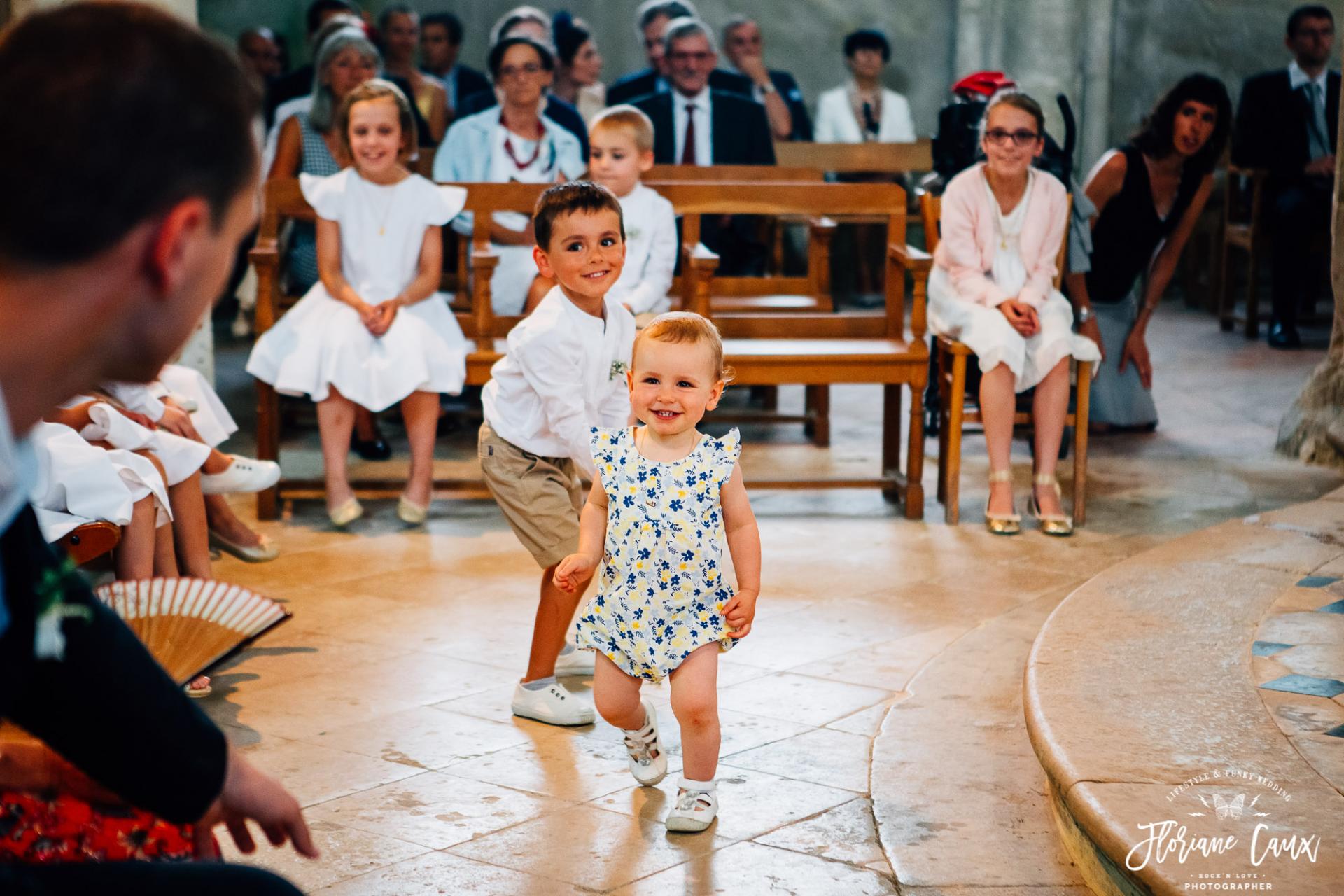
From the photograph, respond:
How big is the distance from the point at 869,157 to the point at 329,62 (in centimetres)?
361

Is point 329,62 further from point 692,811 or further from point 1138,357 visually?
point 692,811

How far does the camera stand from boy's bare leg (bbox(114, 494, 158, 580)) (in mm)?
3457

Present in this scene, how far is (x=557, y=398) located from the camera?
127 inches

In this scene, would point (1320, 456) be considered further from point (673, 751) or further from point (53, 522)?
point (53, 522)

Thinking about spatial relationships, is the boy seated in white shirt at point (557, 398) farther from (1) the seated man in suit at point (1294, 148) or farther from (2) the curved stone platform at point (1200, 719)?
(1) the seated man in suit at point (1294, 148)

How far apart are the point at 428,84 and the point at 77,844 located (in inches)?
275

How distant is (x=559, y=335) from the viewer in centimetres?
322

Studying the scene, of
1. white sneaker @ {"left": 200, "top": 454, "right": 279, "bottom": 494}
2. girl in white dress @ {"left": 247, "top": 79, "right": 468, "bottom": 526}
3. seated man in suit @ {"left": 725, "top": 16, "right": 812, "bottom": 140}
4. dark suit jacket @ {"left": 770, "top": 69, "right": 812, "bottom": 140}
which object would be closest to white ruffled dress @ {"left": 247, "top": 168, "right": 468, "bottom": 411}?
girl in white dress @ {"left": 247, "top": 79, "right": 468, "bottom": 526}

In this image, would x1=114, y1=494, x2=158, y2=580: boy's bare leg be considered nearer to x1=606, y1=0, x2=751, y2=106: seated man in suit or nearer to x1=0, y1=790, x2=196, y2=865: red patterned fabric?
x1=0, y1=790, x2=196, y2=865: red patterned fabric

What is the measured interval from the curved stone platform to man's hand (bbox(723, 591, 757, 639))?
0.53m

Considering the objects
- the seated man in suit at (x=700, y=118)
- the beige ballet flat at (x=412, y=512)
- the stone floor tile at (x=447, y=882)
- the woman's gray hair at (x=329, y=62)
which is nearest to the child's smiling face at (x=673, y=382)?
the stone floor tile at (x=447, y=882)

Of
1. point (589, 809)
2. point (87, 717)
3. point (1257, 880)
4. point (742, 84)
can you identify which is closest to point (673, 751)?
point (589, 809)

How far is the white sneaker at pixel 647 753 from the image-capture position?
282cm

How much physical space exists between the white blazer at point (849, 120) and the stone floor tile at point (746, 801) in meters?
7.59
